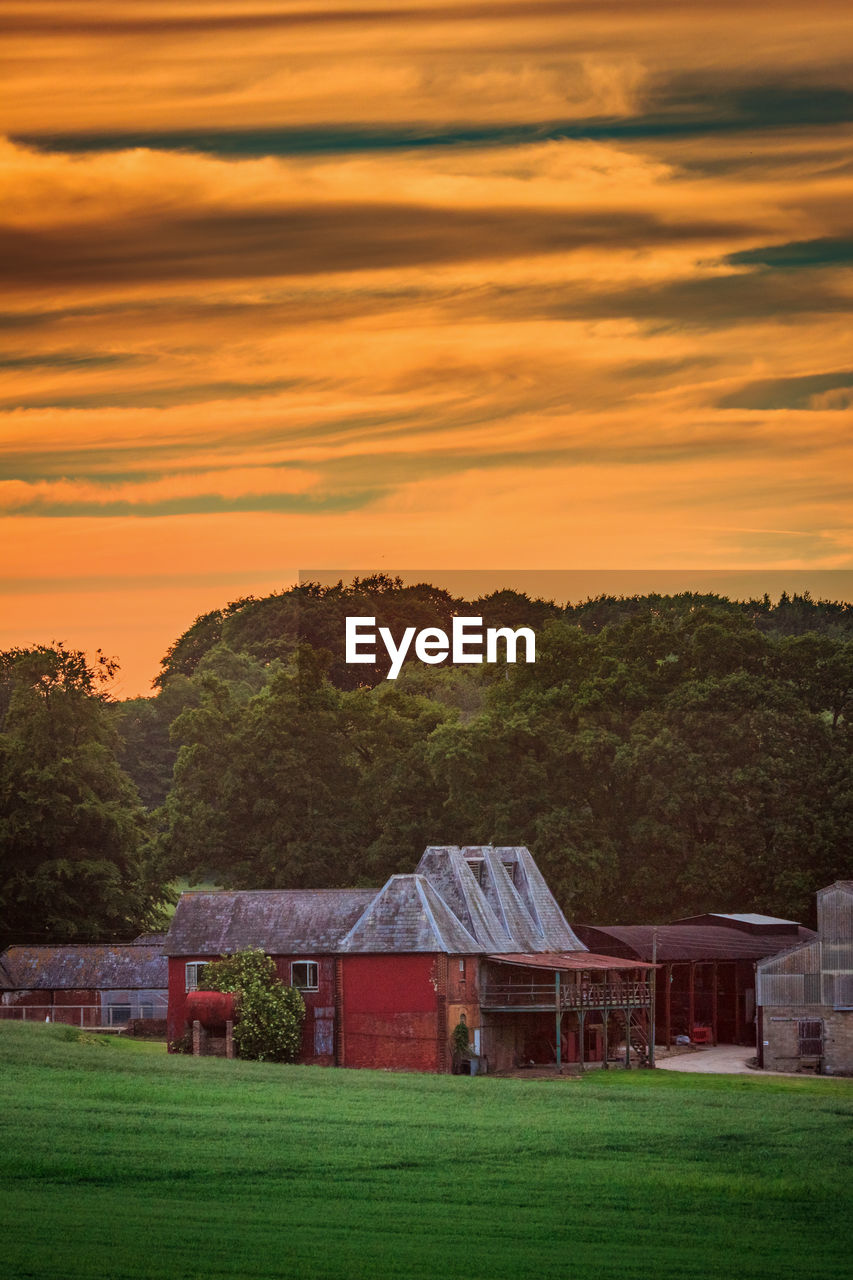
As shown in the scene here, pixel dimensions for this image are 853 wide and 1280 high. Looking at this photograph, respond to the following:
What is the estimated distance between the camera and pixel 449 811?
88.6 metres

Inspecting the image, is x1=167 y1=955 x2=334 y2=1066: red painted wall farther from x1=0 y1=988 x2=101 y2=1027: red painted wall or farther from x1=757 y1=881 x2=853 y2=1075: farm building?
x1=757 y1=881 x2=853 y2=1075: farm building

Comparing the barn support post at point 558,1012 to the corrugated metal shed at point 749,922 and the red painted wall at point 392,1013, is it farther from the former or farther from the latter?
the corrugated metal shed at point 749,922

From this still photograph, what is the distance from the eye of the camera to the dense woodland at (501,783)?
277 feet

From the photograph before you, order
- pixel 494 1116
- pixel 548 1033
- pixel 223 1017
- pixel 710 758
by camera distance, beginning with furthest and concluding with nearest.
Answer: pixel 710 758
pixel 548 1033
pixel 223 1017
pixel 494 1116

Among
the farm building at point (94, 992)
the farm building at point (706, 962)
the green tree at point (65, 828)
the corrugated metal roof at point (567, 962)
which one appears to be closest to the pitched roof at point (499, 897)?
the corrugated metal roof at point (567, 962)

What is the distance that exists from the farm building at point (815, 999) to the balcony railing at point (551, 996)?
553cm

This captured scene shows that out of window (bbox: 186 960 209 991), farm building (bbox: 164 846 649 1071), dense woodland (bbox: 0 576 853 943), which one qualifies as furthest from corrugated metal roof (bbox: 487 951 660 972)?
dense woodland (bbox: 0 576 853 943)

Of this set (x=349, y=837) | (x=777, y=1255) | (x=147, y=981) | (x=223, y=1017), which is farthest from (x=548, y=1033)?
(x=777, y=1255)

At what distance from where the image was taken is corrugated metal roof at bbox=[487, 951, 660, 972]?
63.9m

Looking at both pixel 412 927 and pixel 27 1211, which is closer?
pixel 27 1211

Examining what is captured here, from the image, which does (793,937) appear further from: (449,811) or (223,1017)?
(223,1017)

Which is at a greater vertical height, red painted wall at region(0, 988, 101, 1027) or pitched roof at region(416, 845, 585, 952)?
pitched roof at region(416, 845, 585, 952)

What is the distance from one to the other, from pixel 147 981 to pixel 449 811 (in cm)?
1812

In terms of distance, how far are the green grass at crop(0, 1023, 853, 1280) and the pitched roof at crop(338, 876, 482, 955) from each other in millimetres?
10689
